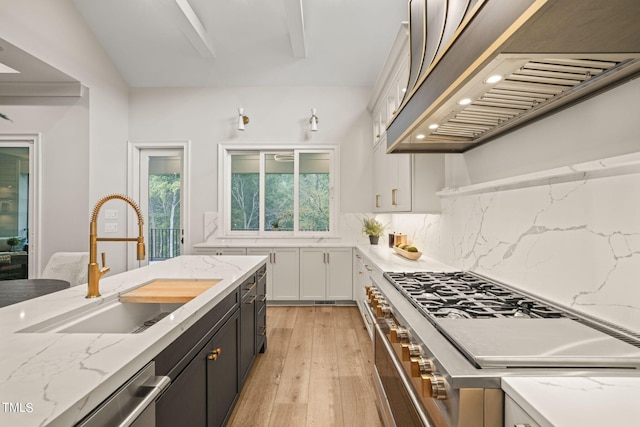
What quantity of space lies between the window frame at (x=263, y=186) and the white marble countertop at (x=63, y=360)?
329 cm

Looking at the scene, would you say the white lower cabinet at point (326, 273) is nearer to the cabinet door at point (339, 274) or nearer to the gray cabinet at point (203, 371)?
the cabinet door at point (339, 274)

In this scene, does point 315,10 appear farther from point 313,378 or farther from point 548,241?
point 313,378

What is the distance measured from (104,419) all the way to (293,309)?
361 cm

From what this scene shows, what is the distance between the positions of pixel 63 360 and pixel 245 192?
4.16 meters

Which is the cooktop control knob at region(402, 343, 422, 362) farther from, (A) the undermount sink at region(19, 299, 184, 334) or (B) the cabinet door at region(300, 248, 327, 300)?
(B) the cabinet door at region(300, 248, 327, 300)

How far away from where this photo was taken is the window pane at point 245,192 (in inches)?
192

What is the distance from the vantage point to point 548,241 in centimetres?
144

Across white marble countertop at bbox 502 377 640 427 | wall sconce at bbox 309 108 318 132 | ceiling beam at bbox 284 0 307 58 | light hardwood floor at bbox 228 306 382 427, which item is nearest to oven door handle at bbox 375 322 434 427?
white marble countertop at bbox 502 377 640 427

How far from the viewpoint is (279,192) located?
4.88 metres

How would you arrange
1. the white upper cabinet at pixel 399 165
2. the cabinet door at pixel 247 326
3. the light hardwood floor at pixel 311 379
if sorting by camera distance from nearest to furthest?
the light hardwood floor at pixel 311 379 → the cabinet door at pixel 247 326 → the white upper cabinet at pixel 399 165

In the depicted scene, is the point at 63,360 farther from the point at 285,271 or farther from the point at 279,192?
the point at 279,192

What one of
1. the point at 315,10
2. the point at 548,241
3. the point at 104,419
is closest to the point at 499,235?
the point at 548,241

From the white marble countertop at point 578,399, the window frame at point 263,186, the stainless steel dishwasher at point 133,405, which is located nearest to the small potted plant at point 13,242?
the window frame at point 263,186

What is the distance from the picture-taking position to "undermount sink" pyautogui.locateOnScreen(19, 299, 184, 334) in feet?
3.96
